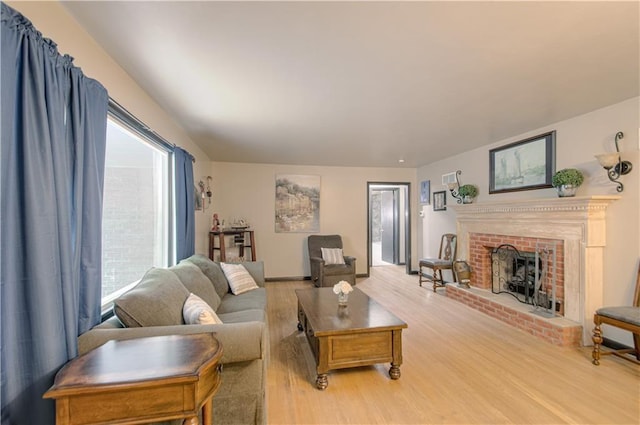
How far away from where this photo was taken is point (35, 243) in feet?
3.74

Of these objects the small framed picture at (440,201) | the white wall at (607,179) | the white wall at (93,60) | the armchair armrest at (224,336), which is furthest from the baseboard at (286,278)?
the armchair armrest at (224,336)

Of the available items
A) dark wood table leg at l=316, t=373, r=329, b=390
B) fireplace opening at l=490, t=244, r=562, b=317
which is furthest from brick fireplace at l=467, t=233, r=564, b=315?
dark wood table leg at l=316, t=373, r=329, b=390

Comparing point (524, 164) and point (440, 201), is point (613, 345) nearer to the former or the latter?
point (524, 164)

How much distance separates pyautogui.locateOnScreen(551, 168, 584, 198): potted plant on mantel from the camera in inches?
113

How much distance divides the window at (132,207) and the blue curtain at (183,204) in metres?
0.11

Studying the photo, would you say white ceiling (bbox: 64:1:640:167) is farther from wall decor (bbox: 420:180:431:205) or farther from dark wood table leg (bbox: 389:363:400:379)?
wall decor (bbox: 420:180:431:205)

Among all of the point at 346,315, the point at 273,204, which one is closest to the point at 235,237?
the point at 273,204

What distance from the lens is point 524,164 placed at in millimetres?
3605

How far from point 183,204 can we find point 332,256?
2.88m

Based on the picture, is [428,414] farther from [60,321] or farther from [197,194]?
[197,194]

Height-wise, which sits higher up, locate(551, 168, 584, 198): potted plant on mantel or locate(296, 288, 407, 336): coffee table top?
locate(551, 168, 584, 198): potted plant on mantel

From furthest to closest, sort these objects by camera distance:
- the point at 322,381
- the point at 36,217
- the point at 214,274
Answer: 1. the point at 214,274
2. the point at 322,381
3. the point at 36,217

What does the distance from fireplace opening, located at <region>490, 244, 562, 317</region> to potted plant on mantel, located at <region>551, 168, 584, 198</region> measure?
2.06ft

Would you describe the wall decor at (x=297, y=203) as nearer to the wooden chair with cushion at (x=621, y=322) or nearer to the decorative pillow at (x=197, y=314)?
the decorative pillow at (x=197, y=314)
